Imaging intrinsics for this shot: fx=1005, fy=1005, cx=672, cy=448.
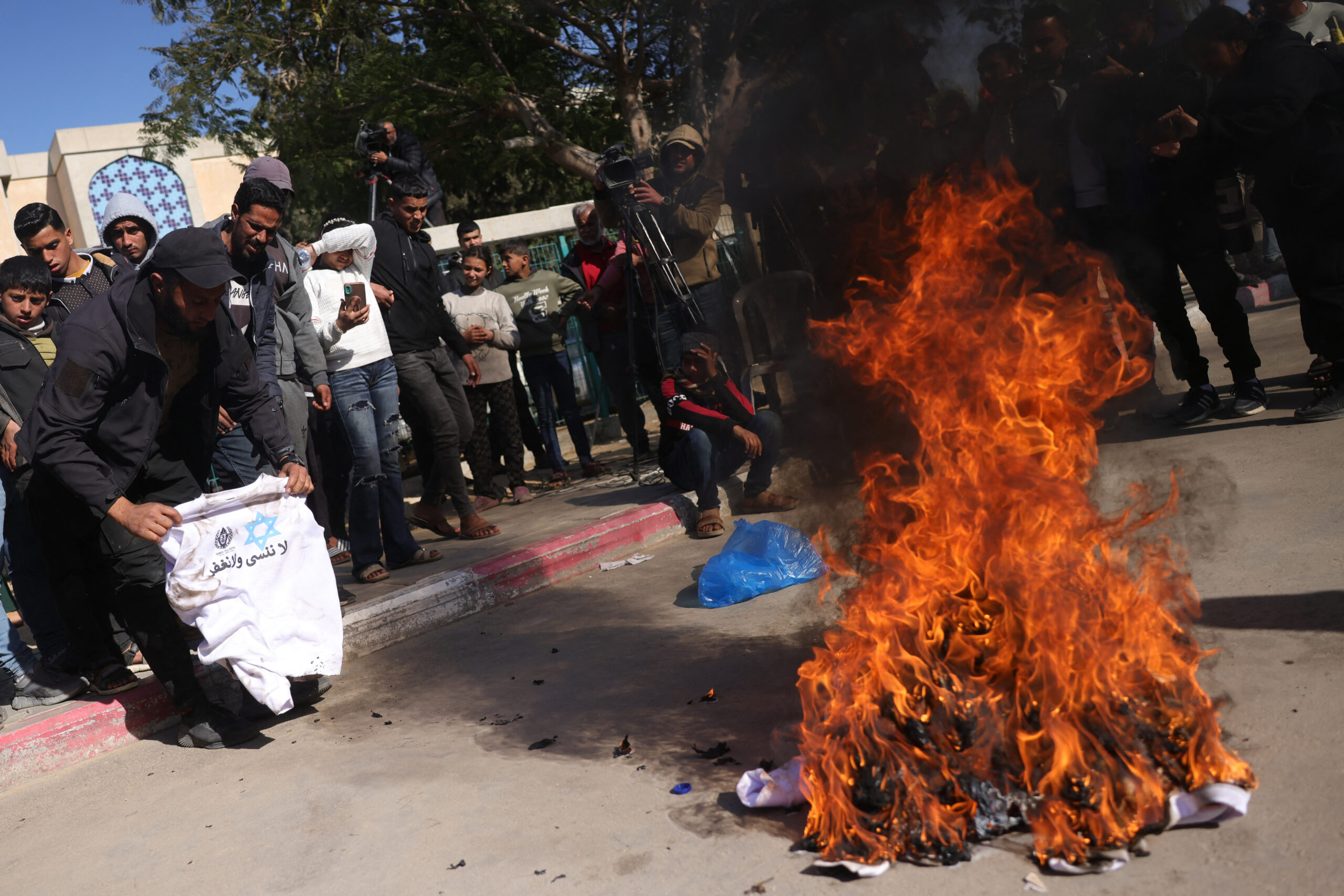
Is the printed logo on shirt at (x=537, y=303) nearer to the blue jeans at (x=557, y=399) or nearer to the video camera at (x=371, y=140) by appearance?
the blue jeans at (x=557, y=399)

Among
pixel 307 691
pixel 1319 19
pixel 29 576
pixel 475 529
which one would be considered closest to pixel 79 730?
pixel 307 691

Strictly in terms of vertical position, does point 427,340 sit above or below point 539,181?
below

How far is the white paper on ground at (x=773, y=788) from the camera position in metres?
2.85

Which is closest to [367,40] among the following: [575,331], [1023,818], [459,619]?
[575,331]

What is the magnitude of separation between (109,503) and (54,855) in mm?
1251

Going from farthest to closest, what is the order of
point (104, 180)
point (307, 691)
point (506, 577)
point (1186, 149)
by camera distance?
point (104, 180), point (506, 577), point (1186, 149), point (307, 691)

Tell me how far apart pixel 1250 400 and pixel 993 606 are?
4506 mm

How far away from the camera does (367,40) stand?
1177cm

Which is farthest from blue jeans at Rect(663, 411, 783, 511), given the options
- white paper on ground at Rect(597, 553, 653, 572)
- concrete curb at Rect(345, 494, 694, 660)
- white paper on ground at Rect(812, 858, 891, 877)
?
white paper on ground at Rect(812, 858, 891, 877)

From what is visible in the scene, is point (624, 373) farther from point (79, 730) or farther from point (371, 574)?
point (79, 730)

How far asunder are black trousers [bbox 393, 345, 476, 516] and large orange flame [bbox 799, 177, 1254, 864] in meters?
3.72

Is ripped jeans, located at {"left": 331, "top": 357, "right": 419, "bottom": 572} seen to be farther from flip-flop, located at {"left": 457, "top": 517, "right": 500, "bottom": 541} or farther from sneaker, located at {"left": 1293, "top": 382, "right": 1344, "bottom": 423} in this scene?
sneaker, located at {"left": 1293, "top": 382, "right": 1344, "bottom": 423}

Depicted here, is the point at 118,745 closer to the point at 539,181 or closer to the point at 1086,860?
the point at 1086,860

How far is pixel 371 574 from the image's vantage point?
6.21 metres
